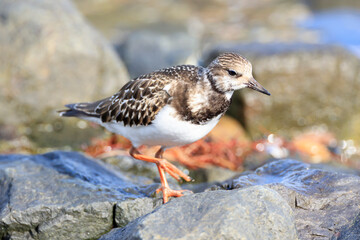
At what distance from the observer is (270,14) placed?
20.4m

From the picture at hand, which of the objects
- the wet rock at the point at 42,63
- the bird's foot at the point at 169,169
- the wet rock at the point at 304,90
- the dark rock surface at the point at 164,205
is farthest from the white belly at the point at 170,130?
the wet rock at the point at 304,90

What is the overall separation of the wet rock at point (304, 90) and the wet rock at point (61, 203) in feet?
16.3

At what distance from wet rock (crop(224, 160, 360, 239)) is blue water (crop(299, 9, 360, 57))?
11655 millimetres

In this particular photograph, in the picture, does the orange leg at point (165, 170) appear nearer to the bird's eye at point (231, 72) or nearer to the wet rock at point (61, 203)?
the wet rock at point (61, 203)

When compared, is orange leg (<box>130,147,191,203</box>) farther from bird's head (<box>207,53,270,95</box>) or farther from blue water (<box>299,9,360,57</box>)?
blue water (<box>299,9,360,57</box>)

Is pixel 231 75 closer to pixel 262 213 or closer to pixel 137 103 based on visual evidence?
pixel 137 103

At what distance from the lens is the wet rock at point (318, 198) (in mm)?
4305

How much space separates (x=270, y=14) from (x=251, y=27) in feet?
6.11

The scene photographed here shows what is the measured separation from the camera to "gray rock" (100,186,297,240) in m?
3.60

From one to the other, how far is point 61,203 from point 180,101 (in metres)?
1.71

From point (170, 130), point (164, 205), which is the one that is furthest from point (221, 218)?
point (170, 130)

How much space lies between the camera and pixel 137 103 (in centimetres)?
548

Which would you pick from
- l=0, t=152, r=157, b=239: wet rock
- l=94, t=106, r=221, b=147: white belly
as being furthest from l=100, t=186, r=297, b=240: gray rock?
l=94, t=106, r=221, b=147: white belly

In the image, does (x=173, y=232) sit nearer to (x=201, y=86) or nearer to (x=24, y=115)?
(x=201, y=86)
